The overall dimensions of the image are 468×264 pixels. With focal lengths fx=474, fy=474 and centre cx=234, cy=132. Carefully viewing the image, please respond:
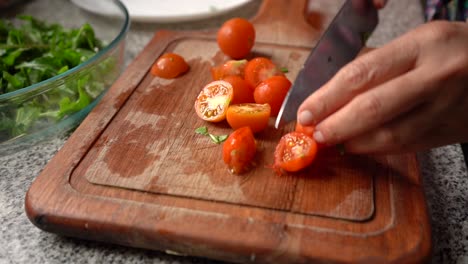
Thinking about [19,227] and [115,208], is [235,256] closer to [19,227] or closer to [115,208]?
[115,208]

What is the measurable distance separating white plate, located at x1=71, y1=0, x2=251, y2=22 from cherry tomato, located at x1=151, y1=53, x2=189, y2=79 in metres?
0.45

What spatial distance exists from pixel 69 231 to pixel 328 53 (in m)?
0.69

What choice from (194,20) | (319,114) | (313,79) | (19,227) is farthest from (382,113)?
(194,20)

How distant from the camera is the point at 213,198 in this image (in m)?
0.96

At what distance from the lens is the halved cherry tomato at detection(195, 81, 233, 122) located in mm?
1195

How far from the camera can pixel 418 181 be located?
101 cm

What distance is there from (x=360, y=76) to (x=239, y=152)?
30 cm

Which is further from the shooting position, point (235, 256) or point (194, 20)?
point (194, 20)

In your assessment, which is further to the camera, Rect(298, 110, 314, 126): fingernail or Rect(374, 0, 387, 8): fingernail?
Rect(374, 0, 387, 8): fingernail

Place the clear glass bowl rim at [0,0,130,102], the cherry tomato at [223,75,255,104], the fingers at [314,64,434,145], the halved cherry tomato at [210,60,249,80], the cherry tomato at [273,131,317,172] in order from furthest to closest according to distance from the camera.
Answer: the halved cherry tomato at [210,60,249,80], the cherry tomato at [223,75,255,104], the clear glass bowl rim at [0,0,130,102], the cherry tomato at [273,131,317,172], the fingers at [314,64,434,145]

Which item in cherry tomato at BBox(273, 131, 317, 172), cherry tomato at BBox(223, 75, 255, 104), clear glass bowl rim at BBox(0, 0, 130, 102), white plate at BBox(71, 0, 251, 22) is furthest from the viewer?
white plate at BBox(71, 0, 251, 22)

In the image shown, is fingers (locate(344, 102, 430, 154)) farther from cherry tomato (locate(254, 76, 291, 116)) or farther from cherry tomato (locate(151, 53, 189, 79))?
cherry tomato (locate(151, 53, 189, 79))

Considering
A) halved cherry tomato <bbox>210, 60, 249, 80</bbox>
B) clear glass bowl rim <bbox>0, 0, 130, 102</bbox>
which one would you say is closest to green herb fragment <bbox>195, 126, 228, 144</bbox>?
halved cherry tomato <bbox>210, 60, 249, 80</bbox>

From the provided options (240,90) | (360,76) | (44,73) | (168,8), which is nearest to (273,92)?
(240,90)
